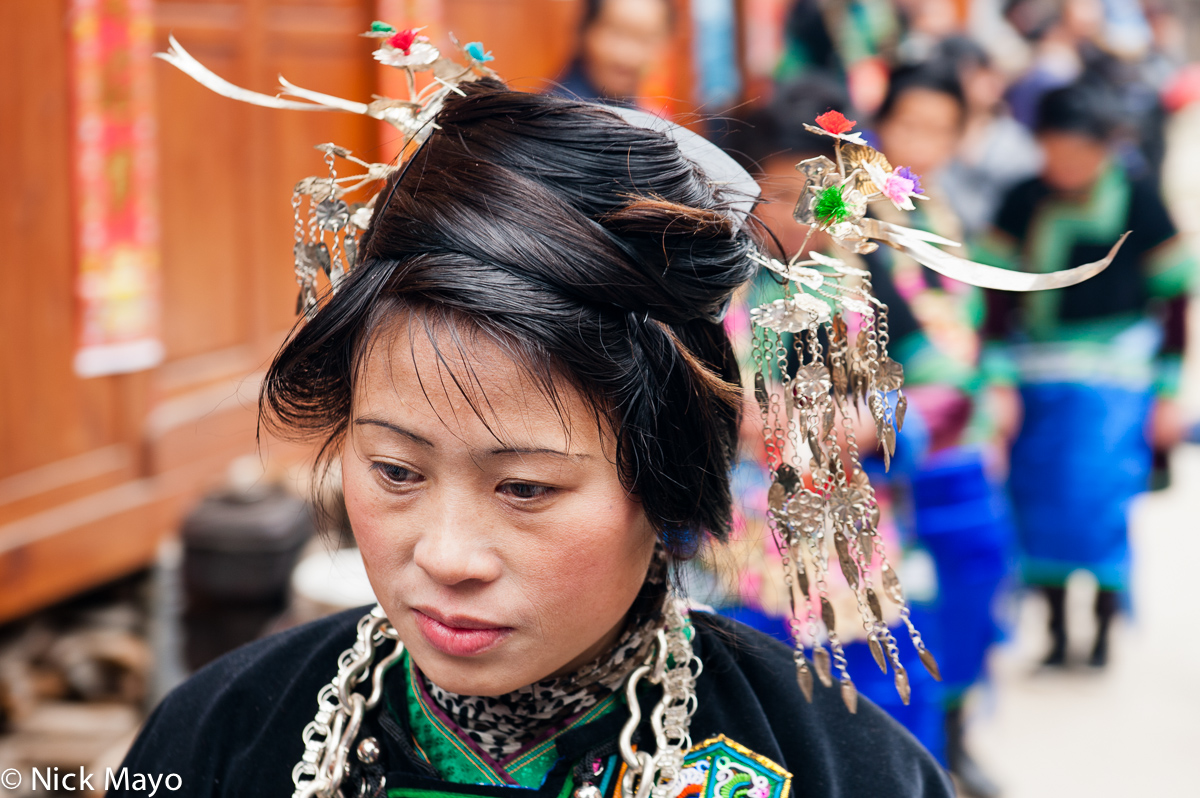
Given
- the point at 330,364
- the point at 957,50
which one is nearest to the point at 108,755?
the point at 330,364

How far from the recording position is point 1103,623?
469cm

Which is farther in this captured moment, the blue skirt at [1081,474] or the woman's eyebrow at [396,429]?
the blue skirt at [1081,474]

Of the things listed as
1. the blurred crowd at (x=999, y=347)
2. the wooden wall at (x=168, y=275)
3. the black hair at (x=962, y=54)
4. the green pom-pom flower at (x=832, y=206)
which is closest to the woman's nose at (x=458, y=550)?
the green pom-pom flower at (x=832, y=206)

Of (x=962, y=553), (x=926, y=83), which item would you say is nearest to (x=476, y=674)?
(x=962, y=553)

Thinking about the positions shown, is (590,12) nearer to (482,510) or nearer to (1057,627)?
(1057,627)

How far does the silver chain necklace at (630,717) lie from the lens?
137cm

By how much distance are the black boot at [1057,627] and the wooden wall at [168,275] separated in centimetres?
315

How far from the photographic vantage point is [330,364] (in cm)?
134

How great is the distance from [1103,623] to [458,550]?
13.6 feet

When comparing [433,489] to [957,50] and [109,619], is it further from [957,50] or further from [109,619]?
[957,50]

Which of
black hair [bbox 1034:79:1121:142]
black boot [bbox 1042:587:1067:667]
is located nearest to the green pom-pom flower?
black hair [bbox 1034:79:1121:142]

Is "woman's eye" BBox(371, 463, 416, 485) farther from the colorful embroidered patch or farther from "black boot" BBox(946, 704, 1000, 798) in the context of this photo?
"black boot" BBox(946, 704, 1000, 798)

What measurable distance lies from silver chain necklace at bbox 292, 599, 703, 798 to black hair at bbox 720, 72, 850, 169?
1.68 m

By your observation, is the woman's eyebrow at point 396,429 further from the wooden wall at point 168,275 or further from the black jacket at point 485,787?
the wooden wall at point 168,275
